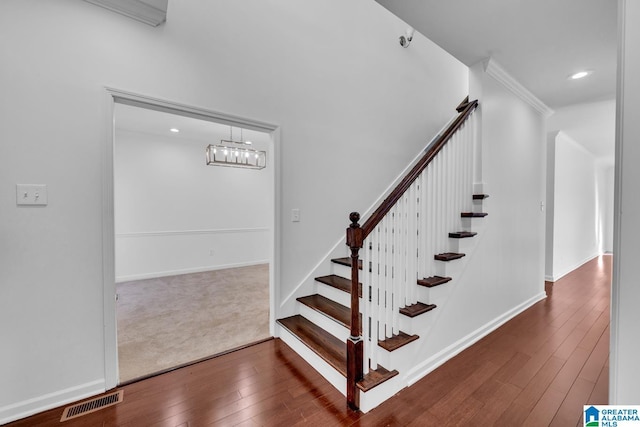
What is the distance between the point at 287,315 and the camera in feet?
8.49

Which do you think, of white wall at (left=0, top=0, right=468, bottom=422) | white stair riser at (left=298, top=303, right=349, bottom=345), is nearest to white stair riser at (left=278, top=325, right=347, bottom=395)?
white stair riser at (left=298, top=303, right=349, bottom=345)

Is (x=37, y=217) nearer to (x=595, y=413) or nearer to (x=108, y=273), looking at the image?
(x=108, y=273)

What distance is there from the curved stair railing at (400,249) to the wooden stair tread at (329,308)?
258 millimetres

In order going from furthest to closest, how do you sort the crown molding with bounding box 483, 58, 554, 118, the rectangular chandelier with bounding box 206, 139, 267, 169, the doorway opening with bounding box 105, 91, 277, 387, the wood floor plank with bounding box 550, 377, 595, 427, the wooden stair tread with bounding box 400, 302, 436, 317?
the rectangular chandelier with bounding box 206, 139, 267, 169
the crown molding with bounding box 483, 58, 554, 118
the doorway opening with bounding box 105, 91, 277, 387
the wooden stair tread with bounding box 400, 302, 436, 317
the wood floor plank with bounding box 550, 377, 595, 427

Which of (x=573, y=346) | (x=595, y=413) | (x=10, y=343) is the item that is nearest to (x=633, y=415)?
(x=595, y=413)

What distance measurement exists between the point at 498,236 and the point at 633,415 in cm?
186

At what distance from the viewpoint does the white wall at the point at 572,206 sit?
4.57 metres

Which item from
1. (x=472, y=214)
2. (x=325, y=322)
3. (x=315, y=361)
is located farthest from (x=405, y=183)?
(x=315, y=361)

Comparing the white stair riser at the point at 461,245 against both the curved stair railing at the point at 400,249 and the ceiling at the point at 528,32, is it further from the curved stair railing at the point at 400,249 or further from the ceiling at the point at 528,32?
the ceiling at the point at 528,32

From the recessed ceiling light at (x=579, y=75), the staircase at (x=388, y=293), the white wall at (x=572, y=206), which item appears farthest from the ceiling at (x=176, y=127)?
the white wall at (x=572, y=206)

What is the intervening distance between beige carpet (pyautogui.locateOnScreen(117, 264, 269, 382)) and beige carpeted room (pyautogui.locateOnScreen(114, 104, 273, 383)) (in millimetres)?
11

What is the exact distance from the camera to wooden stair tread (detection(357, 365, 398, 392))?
5.23 feet

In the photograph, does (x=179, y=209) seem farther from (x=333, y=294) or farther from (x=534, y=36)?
(x=534, y=36)

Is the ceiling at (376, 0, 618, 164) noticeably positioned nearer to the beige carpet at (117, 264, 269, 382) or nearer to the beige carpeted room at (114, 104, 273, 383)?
the beige carpeted room at (114, 104, 273, 383)
